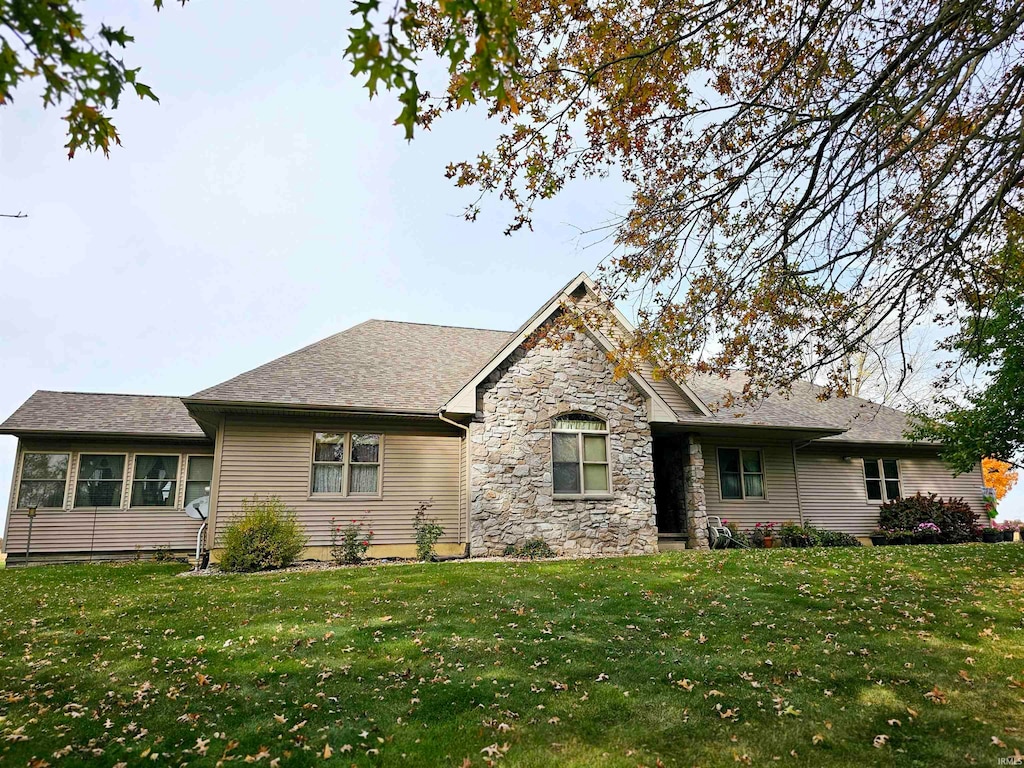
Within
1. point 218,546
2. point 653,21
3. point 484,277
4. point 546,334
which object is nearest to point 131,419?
point 218,546

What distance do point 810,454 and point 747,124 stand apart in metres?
15.0

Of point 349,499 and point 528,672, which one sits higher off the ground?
point 349,499

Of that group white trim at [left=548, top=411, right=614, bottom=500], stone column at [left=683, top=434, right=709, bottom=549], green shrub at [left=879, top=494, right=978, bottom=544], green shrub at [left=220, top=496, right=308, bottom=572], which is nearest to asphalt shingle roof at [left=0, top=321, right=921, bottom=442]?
stone column at [left=683, top=434, right=709, bottom=549]

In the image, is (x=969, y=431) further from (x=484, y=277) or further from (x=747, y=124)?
(x=484, y=277)

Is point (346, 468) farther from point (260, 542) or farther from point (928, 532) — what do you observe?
point (928, 532)

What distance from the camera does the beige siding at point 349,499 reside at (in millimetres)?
13977

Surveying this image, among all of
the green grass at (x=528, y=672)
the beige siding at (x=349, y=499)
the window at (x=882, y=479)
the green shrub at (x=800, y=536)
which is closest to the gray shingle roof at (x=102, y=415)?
the beige siding at (x=349, y=499)

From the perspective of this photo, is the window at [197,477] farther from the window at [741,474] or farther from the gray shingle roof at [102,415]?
the window at [741,474]

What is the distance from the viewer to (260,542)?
41.1 feet

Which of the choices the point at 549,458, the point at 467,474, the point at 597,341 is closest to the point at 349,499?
the point at 467,474

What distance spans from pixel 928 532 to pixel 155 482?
22039 mm

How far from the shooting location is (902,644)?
653 cm

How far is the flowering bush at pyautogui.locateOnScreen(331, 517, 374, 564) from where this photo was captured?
1366cm

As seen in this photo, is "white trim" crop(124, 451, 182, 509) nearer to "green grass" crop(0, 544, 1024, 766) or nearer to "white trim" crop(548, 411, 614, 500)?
"green grass" crop(0, 544, 1024, 766)
